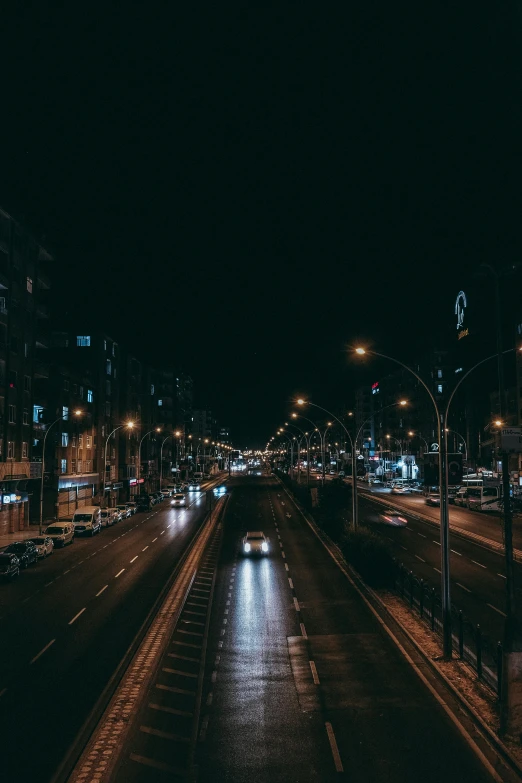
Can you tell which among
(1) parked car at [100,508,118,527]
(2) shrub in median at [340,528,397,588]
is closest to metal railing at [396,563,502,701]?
(2) shrub in median at [340,528,397,588]

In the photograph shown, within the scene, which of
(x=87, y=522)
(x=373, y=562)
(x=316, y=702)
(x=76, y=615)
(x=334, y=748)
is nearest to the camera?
(x=334, y=748)

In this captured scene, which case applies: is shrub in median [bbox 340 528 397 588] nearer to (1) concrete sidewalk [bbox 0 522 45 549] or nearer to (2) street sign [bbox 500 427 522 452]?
(2) street sign [bbox 500 427 522 452]

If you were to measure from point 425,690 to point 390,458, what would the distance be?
150105mm

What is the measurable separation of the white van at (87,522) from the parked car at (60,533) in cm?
491

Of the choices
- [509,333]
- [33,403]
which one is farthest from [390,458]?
[33,403]

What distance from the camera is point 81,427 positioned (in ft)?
233

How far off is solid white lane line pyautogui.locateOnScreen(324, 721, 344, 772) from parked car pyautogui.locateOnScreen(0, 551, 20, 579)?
23361 mm

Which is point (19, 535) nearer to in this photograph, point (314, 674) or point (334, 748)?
point (314, 674)

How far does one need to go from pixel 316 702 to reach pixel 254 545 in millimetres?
24221

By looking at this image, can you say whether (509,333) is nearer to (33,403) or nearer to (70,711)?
(33,403)

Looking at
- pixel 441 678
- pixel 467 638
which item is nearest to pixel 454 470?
pixel 467 638

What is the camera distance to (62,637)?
2070 cm

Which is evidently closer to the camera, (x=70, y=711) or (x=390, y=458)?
(x=70, y=711)

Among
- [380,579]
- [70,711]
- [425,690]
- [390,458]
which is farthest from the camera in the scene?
[390,458]
